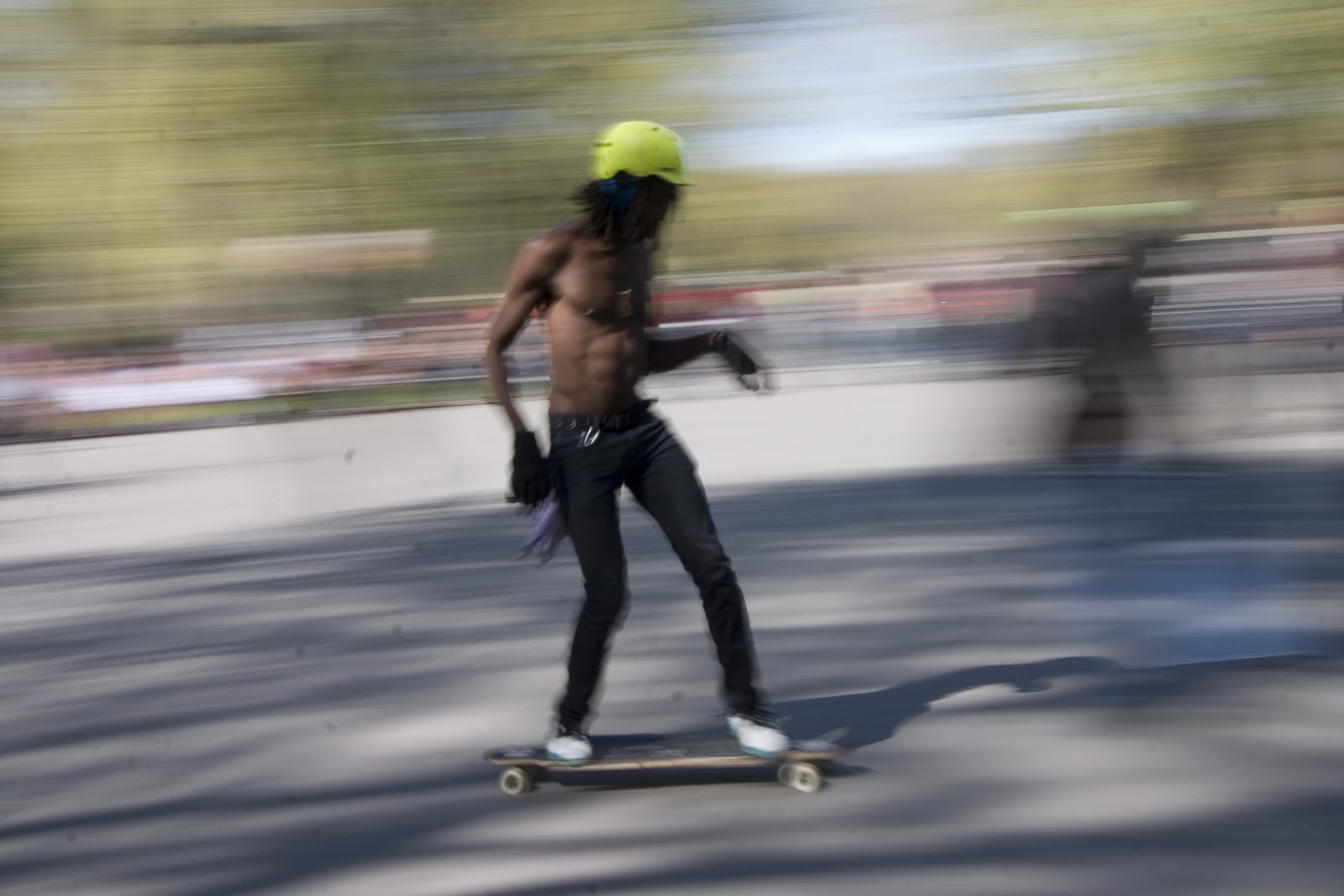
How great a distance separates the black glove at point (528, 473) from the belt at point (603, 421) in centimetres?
10

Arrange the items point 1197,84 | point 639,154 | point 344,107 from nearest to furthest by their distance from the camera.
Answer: point 639,154 → point 1197,84 → point 344,107

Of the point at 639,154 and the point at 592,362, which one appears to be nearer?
the point at 639,154

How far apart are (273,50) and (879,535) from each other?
14.7 meters

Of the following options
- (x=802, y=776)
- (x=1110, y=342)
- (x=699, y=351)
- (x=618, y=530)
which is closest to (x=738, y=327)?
(x=1110, y=342)

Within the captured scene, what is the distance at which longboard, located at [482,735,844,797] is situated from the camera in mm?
4922

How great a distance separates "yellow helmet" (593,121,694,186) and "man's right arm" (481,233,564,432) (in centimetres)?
25

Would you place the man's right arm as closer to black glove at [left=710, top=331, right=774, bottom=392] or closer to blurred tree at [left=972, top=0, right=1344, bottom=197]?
black glove at [left=710, top=331, right=774, bottom=392]

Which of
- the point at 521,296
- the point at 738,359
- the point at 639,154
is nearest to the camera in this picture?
the point at 639,154

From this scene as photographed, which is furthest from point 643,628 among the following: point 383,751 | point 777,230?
point 777,230

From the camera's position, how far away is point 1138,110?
73.4 ft

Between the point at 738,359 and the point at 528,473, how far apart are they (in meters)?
0.70

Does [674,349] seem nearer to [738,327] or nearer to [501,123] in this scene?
[501,123]

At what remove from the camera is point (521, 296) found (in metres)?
5.03

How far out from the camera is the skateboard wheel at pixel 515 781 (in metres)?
5.09
